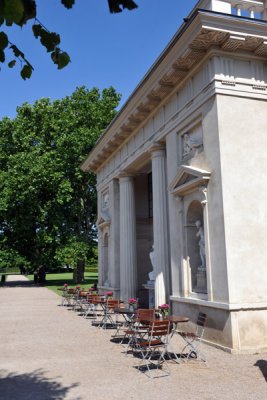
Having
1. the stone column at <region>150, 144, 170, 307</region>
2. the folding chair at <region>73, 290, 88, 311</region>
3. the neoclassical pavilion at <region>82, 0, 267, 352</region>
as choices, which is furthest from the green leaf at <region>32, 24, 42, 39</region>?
the folding chair at <region>73, 290, 88, 311</region>

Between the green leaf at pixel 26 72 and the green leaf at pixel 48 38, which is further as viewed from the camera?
the green leaf at pixel 26 72

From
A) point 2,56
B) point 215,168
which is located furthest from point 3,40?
point 215,168

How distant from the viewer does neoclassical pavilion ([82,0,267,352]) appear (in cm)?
951

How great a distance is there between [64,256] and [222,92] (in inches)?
975

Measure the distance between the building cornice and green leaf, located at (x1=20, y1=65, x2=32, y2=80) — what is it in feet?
23.9

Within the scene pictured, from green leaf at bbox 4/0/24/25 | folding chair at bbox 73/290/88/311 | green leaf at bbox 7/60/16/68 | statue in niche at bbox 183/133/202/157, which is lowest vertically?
folding chair at bbox 73/290/88/311

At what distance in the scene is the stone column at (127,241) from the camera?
58.5ft

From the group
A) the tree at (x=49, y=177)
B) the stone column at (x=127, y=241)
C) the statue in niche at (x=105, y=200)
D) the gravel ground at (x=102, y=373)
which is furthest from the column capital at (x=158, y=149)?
the tree at (x=49, y=177)

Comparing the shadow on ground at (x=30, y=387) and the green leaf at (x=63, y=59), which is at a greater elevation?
the green leaf at (x=63, y=59)

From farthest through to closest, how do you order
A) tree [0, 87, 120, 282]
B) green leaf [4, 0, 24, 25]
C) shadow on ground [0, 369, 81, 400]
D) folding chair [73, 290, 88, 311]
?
1. tree [0, 87, 120, 282]
2. folding chair [73, 290, 88, 311]
3. shadow on ground [0, 369, 81, 400]
4. green leaf [4, 0, 24, 25]

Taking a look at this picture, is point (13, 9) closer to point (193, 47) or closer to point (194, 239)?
point (193, 47)

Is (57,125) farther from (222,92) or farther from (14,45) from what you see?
(14,45)

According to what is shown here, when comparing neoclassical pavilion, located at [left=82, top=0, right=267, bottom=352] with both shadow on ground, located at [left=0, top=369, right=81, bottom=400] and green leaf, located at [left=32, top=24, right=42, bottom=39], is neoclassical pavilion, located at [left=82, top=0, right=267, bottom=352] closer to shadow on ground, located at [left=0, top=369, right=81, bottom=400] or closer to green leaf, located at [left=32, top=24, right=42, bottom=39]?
shadow on ground, located at [left=0, top=369, right=81, bottom=400]

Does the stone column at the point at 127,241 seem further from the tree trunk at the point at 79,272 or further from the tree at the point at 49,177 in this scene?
the tree trunk at the point at 79,272
